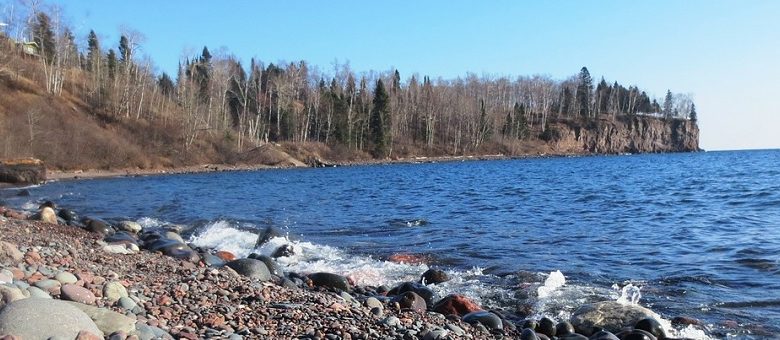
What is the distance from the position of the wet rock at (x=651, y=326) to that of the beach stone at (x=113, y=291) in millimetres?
7074

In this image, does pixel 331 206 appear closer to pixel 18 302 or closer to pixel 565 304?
pixel 565 304

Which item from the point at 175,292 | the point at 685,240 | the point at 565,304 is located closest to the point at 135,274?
the point at 175,292

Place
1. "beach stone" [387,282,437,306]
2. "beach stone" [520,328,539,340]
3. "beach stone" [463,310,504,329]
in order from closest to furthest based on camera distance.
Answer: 1. "beach stone" [520,328,539,340]
2. "beach stone" [463,310,504,329]
3. "beach stone" [387,282,437,306]

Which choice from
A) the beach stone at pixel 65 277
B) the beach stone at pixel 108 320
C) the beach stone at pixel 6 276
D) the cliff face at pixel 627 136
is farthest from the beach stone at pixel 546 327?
the cliff face at pixel 627 136

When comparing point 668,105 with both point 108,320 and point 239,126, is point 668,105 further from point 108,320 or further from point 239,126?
point 108,320

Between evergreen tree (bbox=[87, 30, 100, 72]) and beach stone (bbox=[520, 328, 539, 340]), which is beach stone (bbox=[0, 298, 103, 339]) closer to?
beach stone (bbox=[520, 328, 539, 340])

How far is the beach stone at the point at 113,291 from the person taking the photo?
20.8ft

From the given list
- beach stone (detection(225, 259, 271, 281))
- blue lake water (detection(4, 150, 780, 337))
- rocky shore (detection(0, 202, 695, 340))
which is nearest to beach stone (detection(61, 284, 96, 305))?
rocky shore (detection(0, 202, 695, 340))

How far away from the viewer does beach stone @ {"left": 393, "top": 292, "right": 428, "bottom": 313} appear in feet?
28.7

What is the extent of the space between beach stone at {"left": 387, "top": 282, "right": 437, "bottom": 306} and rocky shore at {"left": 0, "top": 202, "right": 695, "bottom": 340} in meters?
0.03

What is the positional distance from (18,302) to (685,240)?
53.6 ft

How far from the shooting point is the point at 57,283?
6.47 meters

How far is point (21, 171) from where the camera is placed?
135ft

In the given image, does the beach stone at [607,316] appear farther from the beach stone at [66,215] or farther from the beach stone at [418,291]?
the beach stone at [66,215]
